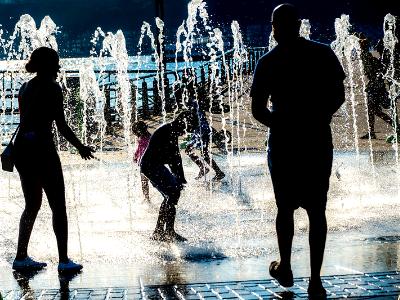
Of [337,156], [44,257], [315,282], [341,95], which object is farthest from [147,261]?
[337,156]

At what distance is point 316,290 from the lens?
4.42 m

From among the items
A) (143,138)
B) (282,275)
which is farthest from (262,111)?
(143,138)

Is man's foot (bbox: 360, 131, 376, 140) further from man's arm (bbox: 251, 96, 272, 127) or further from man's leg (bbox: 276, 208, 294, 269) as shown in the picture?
man's arm (bbox: 251, 96, 272, 127)

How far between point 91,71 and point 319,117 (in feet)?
56.7

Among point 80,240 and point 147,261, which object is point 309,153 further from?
point 80,240

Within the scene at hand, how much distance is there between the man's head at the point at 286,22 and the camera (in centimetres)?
452

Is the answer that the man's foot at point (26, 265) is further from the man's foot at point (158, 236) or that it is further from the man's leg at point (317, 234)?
the man's leg at point (317, 234)

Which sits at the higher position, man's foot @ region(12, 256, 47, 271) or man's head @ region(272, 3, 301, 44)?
man's head @ region(272, 3, 301, 44)

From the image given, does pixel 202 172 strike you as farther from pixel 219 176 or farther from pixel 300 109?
pixel 300 109

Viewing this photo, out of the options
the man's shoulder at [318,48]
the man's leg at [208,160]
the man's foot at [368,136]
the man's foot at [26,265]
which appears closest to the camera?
→ the man's shoulder at [318,48]

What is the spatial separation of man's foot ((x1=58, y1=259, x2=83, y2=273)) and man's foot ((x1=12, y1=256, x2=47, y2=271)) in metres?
0.23

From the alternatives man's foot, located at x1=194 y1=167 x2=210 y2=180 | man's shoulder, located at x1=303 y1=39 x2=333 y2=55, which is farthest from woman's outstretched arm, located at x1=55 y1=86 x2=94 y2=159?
man's foot, located at x1=194 y1=167 x2=210 y2=180

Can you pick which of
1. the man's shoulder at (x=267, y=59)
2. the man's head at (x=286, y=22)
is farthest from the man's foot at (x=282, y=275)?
the man's head at (x=286, y=22)

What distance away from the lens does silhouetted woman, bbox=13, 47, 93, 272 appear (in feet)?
17.7
